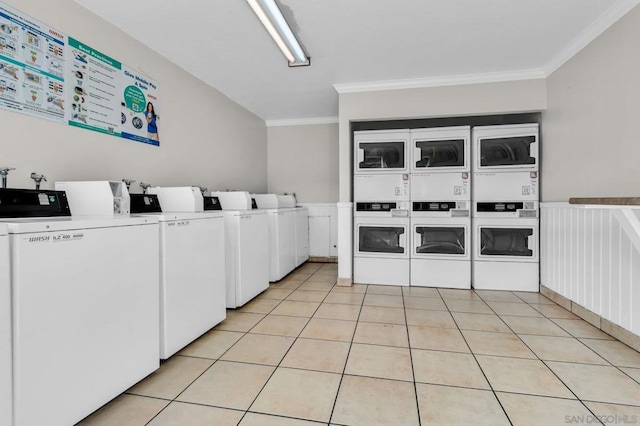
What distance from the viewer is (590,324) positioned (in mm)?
2639

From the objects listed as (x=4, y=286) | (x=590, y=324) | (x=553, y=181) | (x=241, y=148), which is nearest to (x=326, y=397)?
(x=4, y=286)

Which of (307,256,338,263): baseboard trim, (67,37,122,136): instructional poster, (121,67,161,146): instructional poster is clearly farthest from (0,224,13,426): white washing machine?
(307,256,338,263): baseboard trim

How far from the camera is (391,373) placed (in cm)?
189

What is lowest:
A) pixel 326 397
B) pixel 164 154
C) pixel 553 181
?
pixel 326 397

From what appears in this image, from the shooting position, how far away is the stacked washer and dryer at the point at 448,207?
3.57m

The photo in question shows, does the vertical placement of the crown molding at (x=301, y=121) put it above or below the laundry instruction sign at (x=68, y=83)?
above

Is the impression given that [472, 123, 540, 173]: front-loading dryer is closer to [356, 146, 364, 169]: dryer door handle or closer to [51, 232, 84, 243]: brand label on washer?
[356, 146, 364, 169]: dryer door handle

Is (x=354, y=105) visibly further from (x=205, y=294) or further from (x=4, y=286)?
(x=4, y=286)

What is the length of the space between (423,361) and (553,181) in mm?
2612

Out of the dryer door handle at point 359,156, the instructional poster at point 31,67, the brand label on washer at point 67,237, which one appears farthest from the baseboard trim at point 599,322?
the instructional poster at point 31,67

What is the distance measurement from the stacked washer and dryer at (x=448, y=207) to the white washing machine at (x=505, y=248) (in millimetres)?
10

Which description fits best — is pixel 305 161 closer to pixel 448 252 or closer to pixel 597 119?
pixel 448 252

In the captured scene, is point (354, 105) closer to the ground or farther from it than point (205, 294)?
farther from it

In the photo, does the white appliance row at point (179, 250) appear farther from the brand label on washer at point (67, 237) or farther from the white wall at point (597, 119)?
the white wall at point (597, 119)
